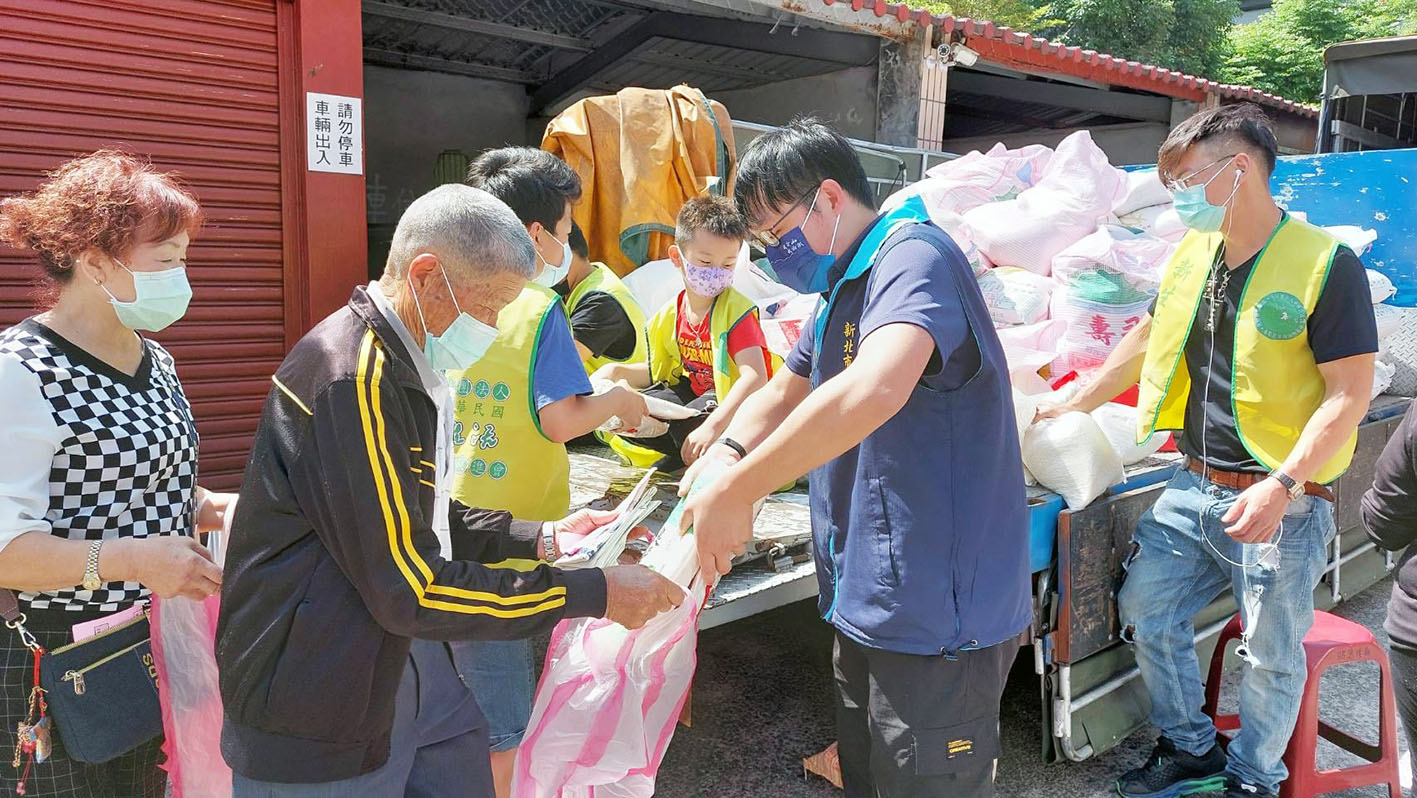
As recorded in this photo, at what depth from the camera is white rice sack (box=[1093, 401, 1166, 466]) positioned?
335cm

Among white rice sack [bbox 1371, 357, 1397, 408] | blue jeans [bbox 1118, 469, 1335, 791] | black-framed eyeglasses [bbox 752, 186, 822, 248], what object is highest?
black-framed eyeglasses [bbox 752, 186, 822, 248]

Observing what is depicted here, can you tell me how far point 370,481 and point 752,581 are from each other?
1584mm

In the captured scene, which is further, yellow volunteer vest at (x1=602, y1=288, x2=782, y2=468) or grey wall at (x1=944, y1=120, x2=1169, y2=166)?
grey wall at (x1=944, y1=120, x2=1169, y2=166)

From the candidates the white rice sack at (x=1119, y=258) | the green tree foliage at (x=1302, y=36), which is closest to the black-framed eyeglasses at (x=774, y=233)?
the white rice sack at (x=1119, y=258)

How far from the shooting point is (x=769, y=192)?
188 centimetres

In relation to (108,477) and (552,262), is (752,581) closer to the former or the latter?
(552,262)

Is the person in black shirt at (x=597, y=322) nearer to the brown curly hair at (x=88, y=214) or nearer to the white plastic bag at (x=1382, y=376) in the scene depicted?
the brown curly hair at (x=88, y=214)

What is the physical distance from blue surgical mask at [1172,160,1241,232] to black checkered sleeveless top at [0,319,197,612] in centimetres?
258

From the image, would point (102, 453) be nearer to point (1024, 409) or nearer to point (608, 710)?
point (608, 710)

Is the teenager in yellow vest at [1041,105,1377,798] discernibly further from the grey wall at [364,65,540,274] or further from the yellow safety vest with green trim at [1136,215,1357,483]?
the grey wall at [364,65,540,274]

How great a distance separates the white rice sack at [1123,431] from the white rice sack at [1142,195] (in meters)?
1.82

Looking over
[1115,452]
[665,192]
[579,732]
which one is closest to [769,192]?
[579,732]

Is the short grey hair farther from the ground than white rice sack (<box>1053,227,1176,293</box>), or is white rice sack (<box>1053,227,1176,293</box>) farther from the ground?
the short grey hair

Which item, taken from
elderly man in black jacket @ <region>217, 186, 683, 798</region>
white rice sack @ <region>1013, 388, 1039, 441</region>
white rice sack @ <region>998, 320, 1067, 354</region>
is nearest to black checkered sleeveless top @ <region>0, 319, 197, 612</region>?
elderly man in black jacket @ <region>217, 186, 683, 798</region>
